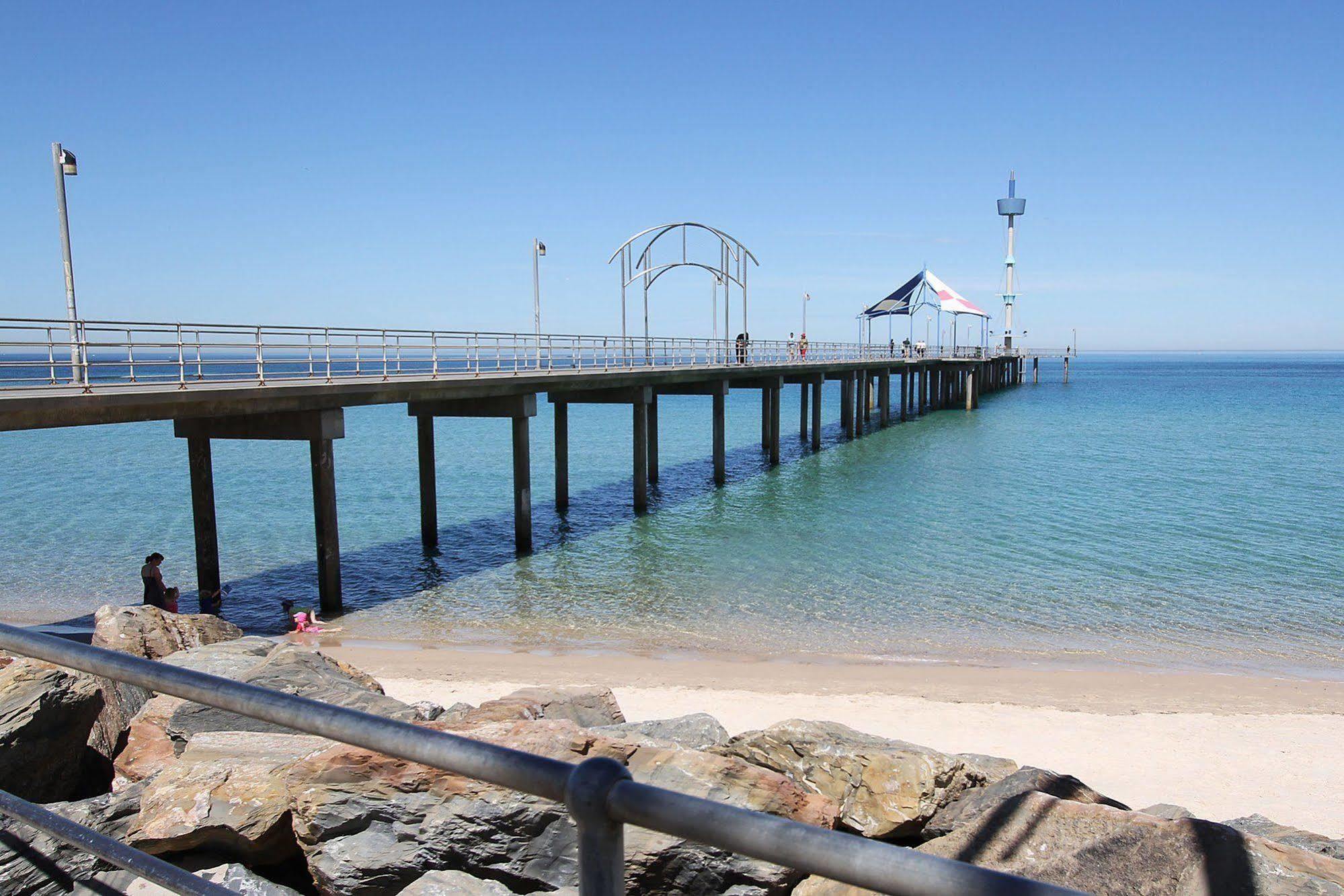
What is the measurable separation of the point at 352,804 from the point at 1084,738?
7943 mm

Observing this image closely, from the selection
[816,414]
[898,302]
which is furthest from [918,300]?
[816,414]

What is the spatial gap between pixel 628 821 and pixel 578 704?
7075 mm

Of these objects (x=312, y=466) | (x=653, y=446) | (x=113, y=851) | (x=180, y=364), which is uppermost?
(x=180, y=364)

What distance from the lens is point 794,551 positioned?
797 inches

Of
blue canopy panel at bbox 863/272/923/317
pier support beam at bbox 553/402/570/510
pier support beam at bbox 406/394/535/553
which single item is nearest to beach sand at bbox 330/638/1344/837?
pier support beam at bbox 406/394/535/553

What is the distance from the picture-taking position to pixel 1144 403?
263 ft

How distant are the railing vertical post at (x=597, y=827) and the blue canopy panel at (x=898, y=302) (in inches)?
2546

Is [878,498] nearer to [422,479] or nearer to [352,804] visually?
[422,479]

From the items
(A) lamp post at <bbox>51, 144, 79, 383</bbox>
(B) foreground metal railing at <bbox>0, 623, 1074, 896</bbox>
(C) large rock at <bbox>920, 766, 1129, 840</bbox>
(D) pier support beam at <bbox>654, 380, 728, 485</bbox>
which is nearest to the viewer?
(B) foreground metal railing at <bbox>0, 623, 1074, 896</bbox>

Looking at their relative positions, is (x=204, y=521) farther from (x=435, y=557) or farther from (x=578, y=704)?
(x=578, y=704)

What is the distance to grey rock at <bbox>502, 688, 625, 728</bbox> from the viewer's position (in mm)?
7688

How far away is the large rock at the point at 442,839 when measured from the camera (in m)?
3.99

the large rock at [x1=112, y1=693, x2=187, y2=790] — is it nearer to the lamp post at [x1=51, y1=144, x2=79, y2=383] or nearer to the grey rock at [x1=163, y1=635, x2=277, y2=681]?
the grey rock at [x1=163, y1=635, x2=277, y2=681]

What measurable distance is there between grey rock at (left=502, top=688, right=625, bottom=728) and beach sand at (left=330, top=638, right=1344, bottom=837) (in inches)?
77.5
